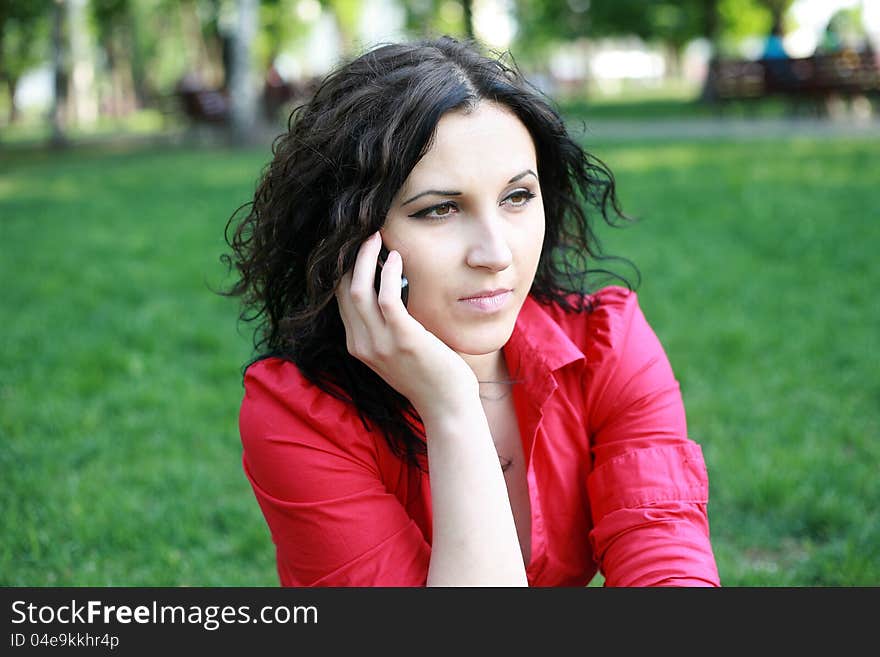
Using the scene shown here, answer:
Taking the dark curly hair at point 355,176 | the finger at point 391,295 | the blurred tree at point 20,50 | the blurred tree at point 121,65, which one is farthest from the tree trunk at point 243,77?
the blurred tree at point 20,50

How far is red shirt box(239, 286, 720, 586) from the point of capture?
1.95 m

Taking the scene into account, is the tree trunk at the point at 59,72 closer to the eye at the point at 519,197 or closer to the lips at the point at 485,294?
the eye at the point at 519,197

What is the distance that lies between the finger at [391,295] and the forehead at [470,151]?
7.0 inches

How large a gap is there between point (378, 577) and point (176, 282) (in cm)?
565

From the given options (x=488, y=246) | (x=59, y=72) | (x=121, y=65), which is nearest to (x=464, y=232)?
(x=488, y=246)

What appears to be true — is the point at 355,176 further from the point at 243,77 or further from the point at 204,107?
the point at 204,107

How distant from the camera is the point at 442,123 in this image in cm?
191

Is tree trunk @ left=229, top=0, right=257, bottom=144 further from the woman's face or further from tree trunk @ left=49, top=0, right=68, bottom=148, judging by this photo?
the woman's face

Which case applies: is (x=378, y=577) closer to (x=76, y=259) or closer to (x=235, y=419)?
(x=235, y=419)

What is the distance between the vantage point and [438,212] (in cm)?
192
